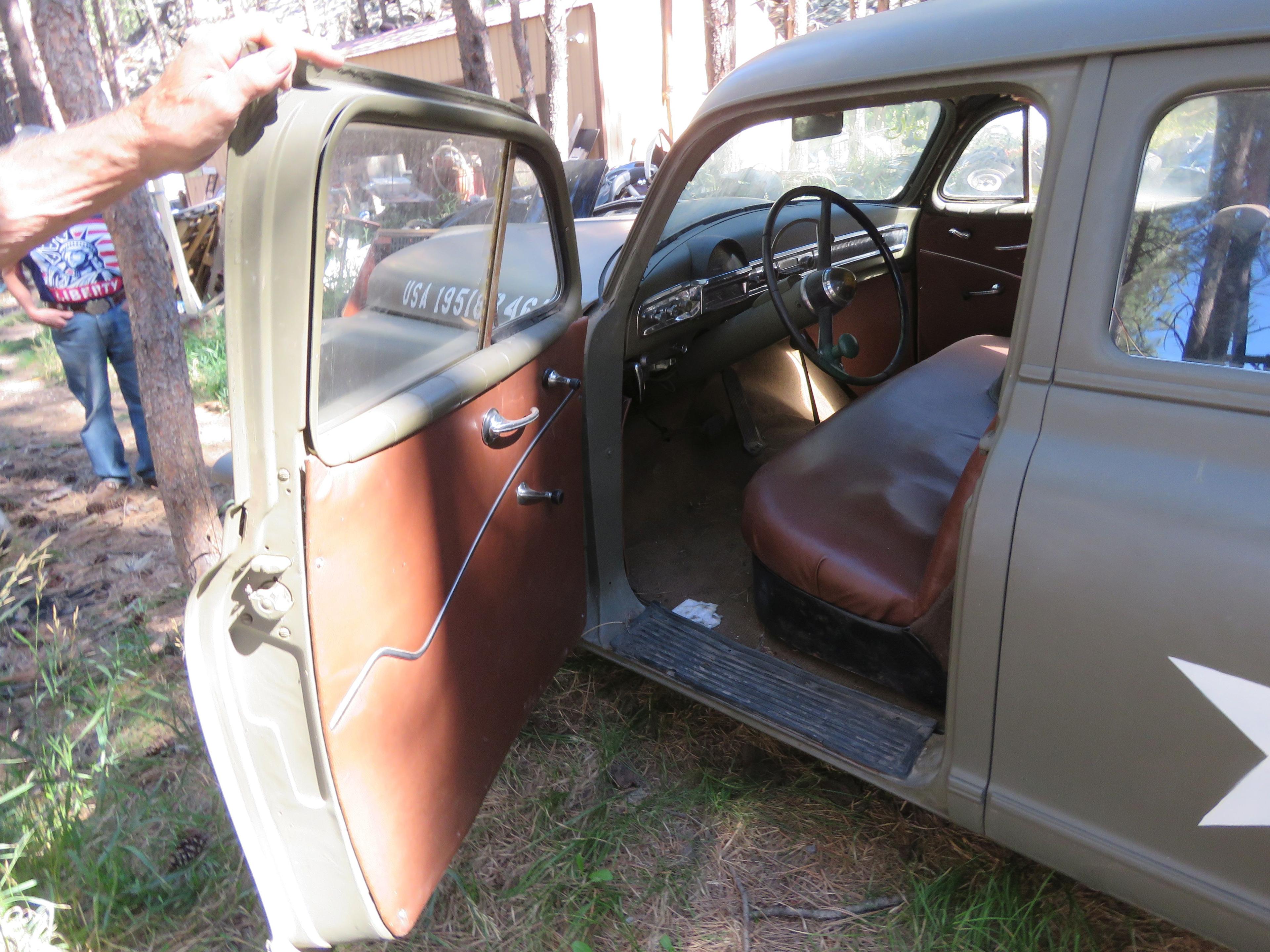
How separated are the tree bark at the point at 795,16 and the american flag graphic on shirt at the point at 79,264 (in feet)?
37.0

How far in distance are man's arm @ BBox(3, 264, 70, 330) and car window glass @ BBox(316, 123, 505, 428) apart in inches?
120

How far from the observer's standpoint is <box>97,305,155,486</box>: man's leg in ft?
14.0

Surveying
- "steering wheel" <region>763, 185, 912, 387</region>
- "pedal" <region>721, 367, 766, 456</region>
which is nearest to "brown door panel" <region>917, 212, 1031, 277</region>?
"steering wheel" <region>763, 185, 912, 387</region>

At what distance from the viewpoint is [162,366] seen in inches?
117

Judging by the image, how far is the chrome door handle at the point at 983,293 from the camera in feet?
11.8

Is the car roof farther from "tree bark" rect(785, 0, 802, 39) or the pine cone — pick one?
"tree bark" rect(785, 0, 802, 39)

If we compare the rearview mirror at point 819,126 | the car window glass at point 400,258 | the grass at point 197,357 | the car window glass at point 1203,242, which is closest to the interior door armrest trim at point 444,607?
the car window glass at point 400,258

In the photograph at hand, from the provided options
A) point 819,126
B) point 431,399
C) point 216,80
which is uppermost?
point 216,80

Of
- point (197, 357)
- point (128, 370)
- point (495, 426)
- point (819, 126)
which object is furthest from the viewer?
point (197, 357)

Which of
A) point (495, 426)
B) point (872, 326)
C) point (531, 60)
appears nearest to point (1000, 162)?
point (872, 326)

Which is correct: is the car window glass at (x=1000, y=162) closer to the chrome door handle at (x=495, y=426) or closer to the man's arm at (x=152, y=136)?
the chrome door handle at (x=495, y=426)

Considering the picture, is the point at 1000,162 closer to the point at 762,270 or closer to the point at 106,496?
the point at 762,270

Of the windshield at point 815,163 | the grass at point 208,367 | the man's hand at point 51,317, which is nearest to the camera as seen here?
the windshield at point 815,163

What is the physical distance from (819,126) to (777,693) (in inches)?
62.6
